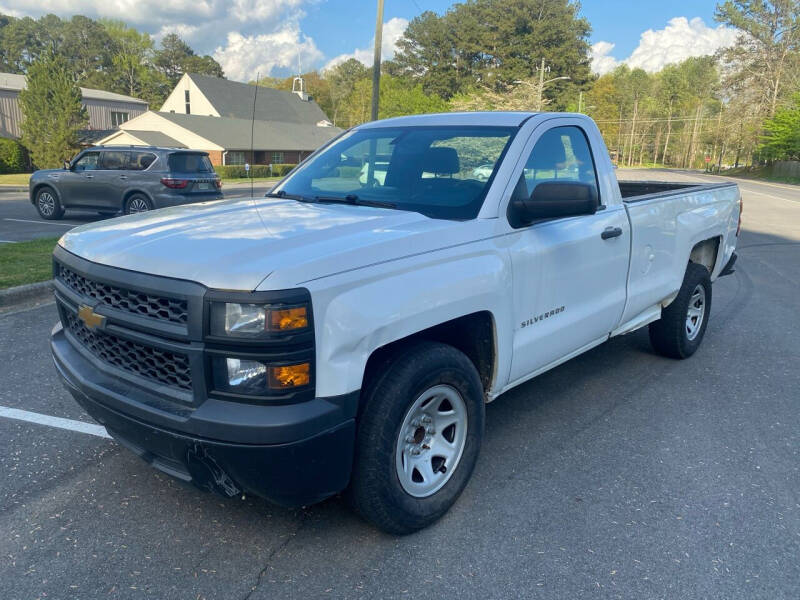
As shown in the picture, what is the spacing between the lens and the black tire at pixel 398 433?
8.63ft

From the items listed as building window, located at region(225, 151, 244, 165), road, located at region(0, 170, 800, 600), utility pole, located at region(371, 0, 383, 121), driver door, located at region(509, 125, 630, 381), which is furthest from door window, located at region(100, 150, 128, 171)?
building window, located at region(225, 151, 244, 165)

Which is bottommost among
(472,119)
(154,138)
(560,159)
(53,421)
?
(53,421)

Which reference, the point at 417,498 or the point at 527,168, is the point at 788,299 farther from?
the point at 417,498

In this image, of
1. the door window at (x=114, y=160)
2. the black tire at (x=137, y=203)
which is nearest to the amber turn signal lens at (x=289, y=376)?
the black tire at (x=137, y=203)

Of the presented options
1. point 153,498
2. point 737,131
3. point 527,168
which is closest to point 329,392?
point 153,498

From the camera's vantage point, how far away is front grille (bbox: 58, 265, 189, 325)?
2456mm

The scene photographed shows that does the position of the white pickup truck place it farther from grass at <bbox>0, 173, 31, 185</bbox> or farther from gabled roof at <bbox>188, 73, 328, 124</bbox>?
gabled roof at <bbox>188, 73, 328, 124</bbox>

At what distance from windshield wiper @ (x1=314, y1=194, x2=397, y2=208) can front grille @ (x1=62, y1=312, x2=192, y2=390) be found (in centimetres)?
144

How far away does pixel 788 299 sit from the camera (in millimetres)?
7910

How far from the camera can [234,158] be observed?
4750 centimetres

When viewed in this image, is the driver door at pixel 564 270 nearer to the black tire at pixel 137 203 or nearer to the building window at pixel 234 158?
the black tire at pixel 137 203

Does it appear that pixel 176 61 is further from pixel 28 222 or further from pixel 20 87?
pixel 28 222

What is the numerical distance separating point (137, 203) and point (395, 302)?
43.0 feet

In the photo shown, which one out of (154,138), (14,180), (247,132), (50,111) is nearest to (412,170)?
(14,180)
